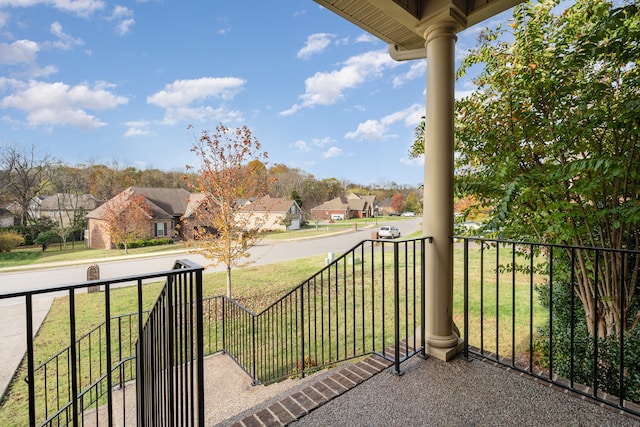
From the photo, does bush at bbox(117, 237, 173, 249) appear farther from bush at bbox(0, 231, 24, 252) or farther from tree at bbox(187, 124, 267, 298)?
tree at bbox(187, 124, 267, 298)

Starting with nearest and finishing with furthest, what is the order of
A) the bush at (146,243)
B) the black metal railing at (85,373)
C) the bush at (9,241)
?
the black metal railing at (85,373), the bush at (9,241), the bush at (146,243)

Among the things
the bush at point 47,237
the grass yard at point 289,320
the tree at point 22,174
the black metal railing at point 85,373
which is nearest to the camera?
the black metal railing at point 85,373

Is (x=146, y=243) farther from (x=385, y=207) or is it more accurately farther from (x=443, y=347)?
(x=385, y=207)

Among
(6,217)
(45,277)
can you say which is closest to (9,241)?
(6,217)

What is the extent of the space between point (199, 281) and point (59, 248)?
74.9 feet

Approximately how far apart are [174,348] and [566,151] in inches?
133

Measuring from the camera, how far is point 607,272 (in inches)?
99.3

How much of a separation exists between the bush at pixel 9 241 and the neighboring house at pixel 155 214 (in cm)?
320

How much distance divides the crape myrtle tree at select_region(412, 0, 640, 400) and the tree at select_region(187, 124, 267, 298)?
5.60 m

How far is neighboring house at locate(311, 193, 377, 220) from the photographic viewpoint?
126 feet

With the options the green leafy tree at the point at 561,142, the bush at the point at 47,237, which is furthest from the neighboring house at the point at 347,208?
the green leafy tree at the point at 561,142

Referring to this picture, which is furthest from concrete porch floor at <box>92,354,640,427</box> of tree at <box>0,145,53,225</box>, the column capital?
tree at <box>0,145,53,225</box>

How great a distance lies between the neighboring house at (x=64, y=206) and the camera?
65.4ft

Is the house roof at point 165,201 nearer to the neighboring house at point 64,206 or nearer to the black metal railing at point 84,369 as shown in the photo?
the neighboring house at point 64,206
